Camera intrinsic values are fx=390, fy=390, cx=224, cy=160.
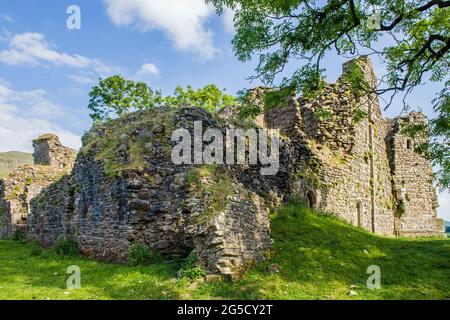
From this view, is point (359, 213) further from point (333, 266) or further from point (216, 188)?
point (216, 188)

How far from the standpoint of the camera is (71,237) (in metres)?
14.6

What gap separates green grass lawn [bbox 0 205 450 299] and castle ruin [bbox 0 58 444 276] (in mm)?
799

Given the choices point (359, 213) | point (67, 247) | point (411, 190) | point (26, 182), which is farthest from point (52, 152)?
point (411, 190)

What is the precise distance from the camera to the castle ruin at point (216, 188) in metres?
10.7

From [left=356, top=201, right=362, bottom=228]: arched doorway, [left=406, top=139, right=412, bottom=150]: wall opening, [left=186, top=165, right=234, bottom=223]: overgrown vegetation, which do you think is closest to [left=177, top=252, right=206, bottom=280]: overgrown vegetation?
[left=186, top=165, right=234, bottom=223]: overgrown vegetation

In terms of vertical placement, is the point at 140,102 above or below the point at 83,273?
above

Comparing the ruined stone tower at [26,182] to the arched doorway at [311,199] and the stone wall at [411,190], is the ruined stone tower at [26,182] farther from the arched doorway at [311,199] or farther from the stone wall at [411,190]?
the stone wall at [411,190]

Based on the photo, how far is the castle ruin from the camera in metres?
10.7

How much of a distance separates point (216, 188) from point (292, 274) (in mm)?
3071

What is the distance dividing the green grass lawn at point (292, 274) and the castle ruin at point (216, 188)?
2.62 feet

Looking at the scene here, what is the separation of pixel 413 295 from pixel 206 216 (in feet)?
17.2

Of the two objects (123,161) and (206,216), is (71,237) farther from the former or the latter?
(206,216)

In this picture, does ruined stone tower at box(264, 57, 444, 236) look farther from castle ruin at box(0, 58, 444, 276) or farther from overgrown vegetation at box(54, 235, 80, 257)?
overgrown vegetation at box(54, 235, 80, 257)
